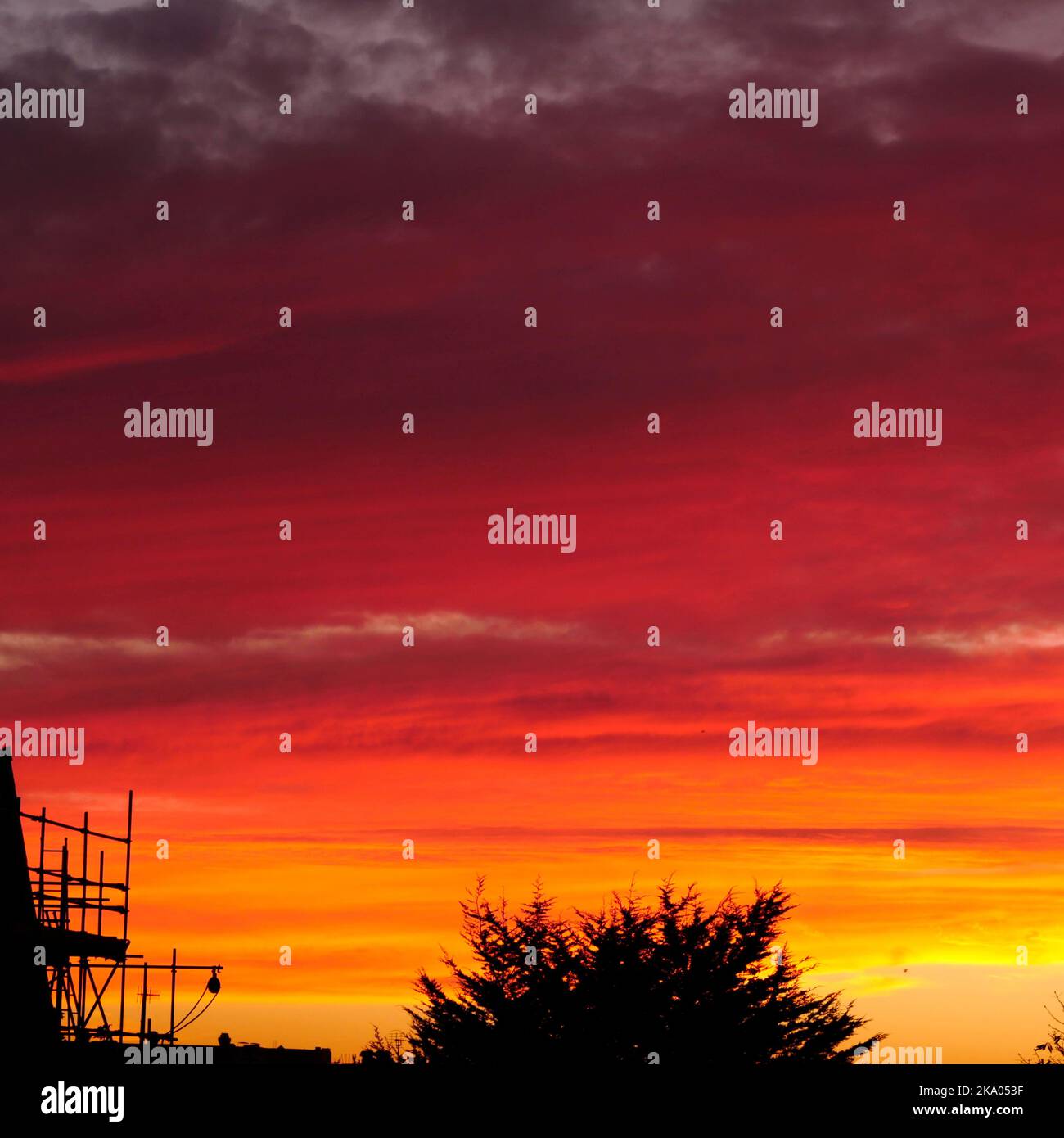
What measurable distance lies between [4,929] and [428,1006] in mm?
12424
